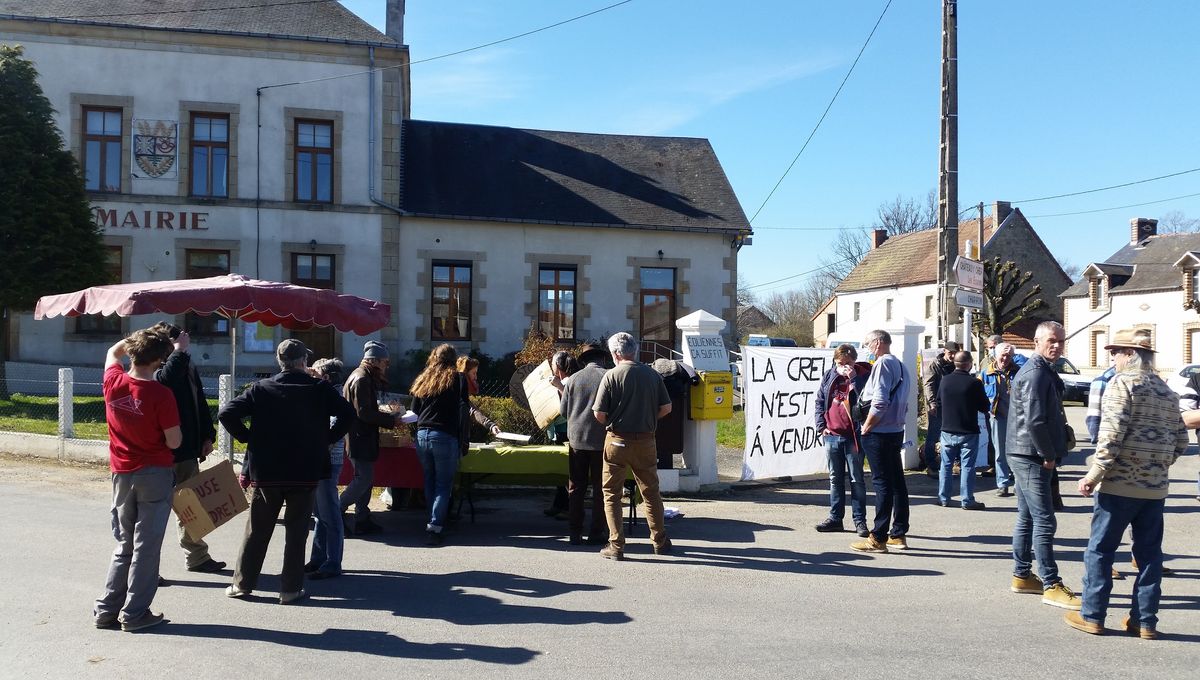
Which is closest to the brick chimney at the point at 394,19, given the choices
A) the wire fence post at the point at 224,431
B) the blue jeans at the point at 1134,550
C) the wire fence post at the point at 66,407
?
the wire fence post at the point at 66,407

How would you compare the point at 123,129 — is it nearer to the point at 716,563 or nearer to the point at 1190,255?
the point at 716,563

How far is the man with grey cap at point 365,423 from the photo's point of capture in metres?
7.33

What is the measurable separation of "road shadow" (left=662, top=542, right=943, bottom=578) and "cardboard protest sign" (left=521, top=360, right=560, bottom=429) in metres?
1.91

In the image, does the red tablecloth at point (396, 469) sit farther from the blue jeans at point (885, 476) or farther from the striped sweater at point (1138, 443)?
the striped sweater at point (1138, 443)

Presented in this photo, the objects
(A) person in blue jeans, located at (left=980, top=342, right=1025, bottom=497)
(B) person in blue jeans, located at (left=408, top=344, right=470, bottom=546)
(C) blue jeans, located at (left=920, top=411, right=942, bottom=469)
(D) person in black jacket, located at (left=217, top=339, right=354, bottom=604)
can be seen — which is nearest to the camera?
(D) person in black jacket, located at (left=217, top=339, right=354, bottom=604)

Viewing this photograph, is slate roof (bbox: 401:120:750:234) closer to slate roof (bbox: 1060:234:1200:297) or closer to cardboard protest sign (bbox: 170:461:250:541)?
cardboard protest sign (bbox: 170:461:250:541)

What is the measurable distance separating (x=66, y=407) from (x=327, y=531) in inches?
289

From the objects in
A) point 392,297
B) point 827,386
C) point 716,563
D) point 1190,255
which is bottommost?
point 716,563

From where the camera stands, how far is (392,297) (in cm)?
2278

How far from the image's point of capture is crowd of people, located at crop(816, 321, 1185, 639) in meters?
5.18

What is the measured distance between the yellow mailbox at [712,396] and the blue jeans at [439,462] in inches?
135

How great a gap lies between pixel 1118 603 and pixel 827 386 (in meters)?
2.90

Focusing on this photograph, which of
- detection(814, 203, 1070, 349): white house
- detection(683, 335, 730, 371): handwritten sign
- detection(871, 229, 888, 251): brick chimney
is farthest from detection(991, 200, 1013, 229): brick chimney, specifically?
detection(683, 335, 730, 371): handwritten sign

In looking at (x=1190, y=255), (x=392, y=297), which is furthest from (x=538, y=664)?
(x=1190, y=255)
